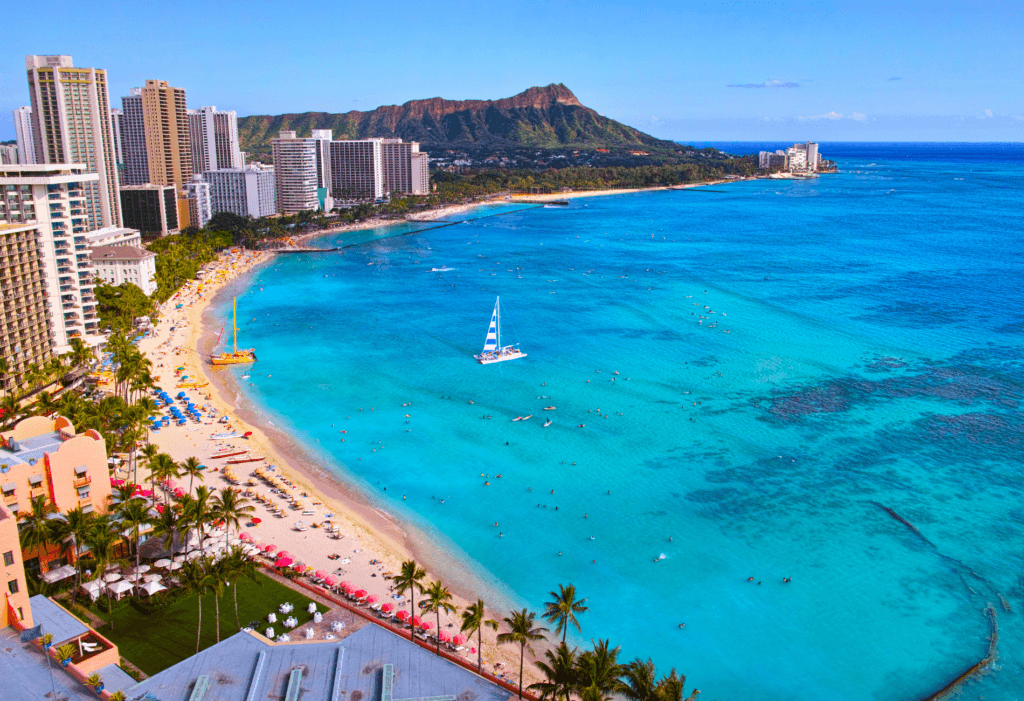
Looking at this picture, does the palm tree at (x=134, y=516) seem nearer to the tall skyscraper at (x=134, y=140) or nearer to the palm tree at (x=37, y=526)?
the palm tree at (x=37, y=526)

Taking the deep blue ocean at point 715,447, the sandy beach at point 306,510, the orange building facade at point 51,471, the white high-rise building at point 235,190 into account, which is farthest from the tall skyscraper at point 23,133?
the orange building facade at point 51,471

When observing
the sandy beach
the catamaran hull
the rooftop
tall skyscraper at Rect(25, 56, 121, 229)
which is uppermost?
tall skyscraper at Rect(25, 56, 121, 229)

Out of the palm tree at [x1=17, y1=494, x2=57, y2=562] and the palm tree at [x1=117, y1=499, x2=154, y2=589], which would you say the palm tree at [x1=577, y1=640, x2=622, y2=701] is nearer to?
the palm tree at [x1=117, y1=499, x2=154, y2=589]

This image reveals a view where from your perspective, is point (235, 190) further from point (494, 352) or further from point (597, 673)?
point (597, 673)

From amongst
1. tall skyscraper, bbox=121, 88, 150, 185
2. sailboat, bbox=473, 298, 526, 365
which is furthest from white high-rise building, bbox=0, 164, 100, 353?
tall skyscraper, bbox=121, 88, 150, 185

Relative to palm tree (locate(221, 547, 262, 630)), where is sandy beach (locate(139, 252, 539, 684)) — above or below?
below

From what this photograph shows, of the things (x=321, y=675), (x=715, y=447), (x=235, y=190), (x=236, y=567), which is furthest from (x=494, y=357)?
(x=235, y=190)
